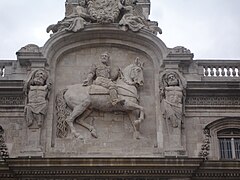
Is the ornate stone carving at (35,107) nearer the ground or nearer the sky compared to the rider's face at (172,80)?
nearer the ground

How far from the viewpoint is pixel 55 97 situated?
795 inches

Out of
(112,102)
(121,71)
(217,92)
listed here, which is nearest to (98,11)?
(121,71)

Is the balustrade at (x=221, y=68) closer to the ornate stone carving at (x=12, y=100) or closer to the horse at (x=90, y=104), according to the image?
the horse at (x=90, y=104)

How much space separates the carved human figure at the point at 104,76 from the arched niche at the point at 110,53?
420 mm

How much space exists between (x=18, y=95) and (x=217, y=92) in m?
7.00

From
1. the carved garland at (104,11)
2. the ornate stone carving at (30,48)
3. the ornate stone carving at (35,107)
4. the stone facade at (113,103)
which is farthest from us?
the carved garland at (104,11)

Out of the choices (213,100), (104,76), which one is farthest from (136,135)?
(213,100)

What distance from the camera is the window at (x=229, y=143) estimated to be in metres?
19.3

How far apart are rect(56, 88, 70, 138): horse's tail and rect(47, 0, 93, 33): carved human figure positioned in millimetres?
2462

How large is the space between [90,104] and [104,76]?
1216mm

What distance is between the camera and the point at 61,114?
1975 centimetres

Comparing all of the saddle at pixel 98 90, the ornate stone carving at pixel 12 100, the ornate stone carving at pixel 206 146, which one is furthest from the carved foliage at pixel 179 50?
the ornate stone carving at pixel 12 100

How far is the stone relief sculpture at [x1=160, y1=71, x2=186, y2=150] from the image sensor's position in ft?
62.8

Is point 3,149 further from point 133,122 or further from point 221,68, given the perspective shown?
point 221,68
